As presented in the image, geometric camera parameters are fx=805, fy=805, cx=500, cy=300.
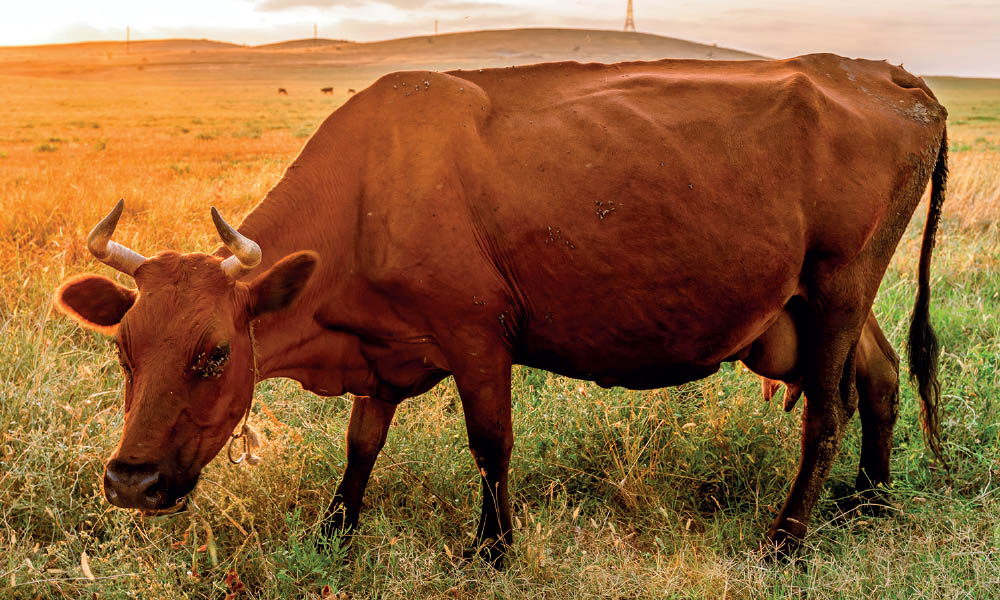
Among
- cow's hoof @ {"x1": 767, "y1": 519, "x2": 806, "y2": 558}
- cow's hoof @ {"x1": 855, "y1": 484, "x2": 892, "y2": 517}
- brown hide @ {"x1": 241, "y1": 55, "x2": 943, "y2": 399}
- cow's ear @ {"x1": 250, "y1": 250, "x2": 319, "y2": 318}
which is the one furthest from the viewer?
cow's hoof @ {"x1": 855, "y1": 484, "x2": 892, "y2": 517}

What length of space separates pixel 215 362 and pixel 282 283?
41cm

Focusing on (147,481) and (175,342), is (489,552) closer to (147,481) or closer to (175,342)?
(147,481)

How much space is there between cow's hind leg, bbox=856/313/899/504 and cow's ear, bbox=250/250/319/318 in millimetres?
3369

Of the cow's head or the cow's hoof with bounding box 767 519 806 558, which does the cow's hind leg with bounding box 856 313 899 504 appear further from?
the cow's head

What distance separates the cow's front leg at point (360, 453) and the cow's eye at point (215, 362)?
3.98 feet

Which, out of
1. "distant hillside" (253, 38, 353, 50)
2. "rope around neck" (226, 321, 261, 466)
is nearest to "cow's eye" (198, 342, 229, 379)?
"rope around neck" (226, 321, 261, 466)

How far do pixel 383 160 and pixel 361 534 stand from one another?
74.8 inches

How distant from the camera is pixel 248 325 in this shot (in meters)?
3.41

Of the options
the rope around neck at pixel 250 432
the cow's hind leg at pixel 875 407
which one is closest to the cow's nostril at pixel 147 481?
the rope around neck at pixel 250 432

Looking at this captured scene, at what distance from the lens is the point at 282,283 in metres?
3.34

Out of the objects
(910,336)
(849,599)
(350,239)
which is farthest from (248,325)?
(910,336)

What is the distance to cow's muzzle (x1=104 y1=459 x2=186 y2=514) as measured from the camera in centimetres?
305

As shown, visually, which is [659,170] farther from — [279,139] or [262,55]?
[262,55]

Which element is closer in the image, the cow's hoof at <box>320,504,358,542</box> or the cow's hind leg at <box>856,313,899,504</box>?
the cow's hoof at <box>320,504,358,542</box>
